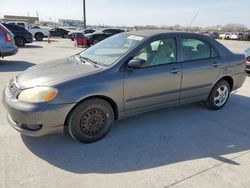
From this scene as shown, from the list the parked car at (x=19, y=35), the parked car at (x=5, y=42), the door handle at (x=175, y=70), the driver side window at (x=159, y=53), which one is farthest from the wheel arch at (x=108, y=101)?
the parked car at (x=19, y=35)

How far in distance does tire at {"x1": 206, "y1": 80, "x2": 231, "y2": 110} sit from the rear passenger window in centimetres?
64

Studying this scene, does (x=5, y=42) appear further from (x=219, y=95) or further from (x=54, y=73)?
(x=219, y=95)

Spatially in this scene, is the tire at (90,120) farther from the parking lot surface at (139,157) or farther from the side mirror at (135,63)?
the side mirror at (135,63)

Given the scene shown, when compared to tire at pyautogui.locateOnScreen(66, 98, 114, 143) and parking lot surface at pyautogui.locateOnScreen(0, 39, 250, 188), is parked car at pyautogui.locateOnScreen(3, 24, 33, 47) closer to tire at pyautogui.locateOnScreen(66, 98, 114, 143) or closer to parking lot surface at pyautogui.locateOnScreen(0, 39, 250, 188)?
parking lot surface at pyautogui.locateOnScreen(0, 39, 250, 188)

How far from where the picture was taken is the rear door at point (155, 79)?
380 centimetres

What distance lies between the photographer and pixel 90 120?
140 inches

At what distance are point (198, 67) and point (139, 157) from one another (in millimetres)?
2120

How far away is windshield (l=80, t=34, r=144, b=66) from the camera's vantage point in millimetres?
3879

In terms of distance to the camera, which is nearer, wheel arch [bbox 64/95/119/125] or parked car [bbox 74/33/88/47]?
wheel arch [bbox 64/95/119/125]

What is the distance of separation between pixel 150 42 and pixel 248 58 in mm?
5756

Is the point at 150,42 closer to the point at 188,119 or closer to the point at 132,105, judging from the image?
the point at 132,105

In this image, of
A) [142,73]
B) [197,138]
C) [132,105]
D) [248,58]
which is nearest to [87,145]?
[132,105]

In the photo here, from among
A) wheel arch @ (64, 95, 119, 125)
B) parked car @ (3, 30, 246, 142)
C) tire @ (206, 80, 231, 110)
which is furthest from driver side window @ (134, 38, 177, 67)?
tire @ (206, 80, 231, 110)

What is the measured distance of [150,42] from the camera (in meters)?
4.02
